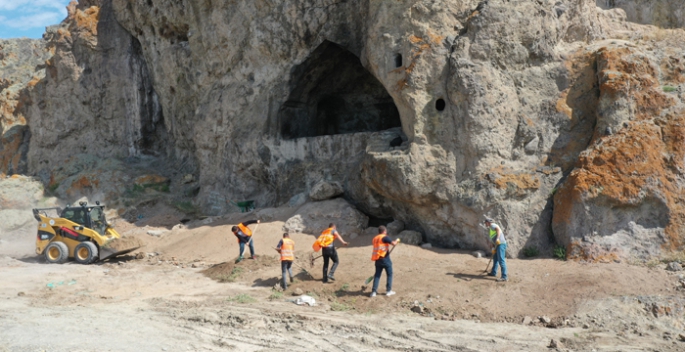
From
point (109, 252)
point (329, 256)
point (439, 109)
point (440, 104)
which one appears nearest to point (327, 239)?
point (329, 256)

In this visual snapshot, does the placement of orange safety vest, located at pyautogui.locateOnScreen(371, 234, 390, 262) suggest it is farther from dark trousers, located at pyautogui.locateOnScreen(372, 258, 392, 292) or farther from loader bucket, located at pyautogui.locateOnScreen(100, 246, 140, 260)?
loader bucket, located at pyautogui.locateOnScreen(100, 246, 140, 260)

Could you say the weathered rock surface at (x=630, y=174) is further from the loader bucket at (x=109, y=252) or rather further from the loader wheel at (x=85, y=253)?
the loader wheel at (x=85, y=253)

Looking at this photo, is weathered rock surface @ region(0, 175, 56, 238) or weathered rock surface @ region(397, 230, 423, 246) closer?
weathered rock surface @ region(397, 230, 423, 246)

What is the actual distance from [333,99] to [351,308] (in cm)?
1341

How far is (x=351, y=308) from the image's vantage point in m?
9.87

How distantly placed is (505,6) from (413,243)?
626cm

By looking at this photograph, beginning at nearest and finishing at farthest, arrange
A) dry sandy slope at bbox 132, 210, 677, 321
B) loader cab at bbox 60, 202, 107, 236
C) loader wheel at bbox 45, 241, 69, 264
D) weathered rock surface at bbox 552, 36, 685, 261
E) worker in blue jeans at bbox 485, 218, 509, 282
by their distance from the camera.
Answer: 1. dry sandy slope at bbox 132, 210, 677, 321
2. worker in blue jeans at bbox 485, 218, 509, 282
3. weathered rock surface at bbox 552, 36, 685, 261
4. loader wheel at bbox 45, 241, 69, 264
5. loader cab at bbox 60, 202, 107, 236

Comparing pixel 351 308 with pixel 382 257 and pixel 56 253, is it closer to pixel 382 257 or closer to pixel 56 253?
pixel 382 257

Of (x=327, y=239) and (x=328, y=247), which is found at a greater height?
(x=327, y=239)

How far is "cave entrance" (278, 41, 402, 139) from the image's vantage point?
762 inches

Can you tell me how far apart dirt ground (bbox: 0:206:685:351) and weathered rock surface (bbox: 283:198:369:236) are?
115 cm

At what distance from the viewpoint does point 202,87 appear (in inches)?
837

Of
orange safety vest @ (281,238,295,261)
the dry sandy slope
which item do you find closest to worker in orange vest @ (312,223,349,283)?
the dry sandy slope

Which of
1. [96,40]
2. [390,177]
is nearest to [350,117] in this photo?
[390,177]
